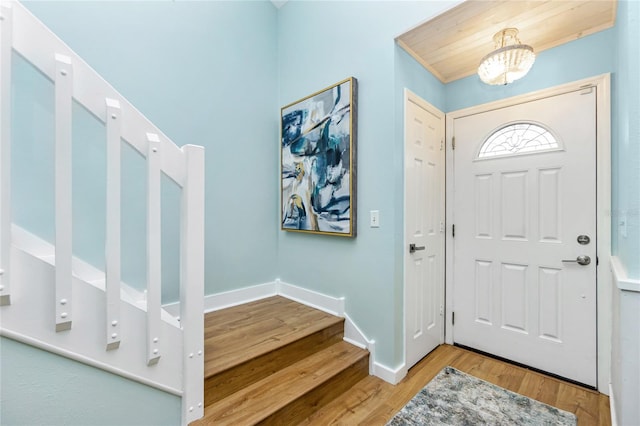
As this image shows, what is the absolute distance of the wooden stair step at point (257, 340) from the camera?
1.47 m

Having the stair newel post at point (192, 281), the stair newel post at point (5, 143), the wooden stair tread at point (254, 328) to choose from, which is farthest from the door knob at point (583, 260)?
the stair newel post at point (5, 143)

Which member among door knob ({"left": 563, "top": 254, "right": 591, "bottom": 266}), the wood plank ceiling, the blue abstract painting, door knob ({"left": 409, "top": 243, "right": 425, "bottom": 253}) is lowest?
door knob ({"left": 563, "top": 254, "right": 591, "bottom": 266})

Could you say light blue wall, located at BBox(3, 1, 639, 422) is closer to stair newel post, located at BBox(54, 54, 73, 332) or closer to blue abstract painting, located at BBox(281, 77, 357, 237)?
blue abstract painting, located at BBox(281, 77, 357, 237)

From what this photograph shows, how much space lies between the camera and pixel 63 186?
0.97 meters

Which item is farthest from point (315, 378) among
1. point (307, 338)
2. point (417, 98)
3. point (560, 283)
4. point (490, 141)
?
point (490, 141)

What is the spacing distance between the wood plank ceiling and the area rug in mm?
2371

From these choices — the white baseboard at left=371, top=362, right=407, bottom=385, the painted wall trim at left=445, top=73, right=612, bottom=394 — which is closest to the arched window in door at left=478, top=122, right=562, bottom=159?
the painted wall trim at left=445, top=73, right=612, bottom=394

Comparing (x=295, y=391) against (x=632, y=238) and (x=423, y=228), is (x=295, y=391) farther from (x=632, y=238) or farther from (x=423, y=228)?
(x=632, y=238)

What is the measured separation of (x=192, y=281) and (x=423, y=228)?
1.67 metres

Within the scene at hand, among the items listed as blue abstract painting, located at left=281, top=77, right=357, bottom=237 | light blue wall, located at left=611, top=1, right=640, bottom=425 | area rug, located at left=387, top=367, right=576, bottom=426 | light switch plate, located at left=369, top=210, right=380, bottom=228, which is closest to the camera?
light blue wall, located at left=611, top=1, right=640, bottom=425

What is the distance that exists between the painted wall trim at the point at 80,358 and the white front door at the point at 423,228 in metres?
1.53

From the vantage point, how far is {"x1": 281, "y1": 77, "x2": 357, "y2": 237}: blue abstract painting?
2.07 m

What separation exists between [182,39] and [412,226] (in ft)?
7.57

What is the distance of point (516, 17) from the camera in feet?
5.47
